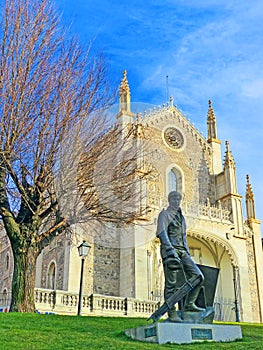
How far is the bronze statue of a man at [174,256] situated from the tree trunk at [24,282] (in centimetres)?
551

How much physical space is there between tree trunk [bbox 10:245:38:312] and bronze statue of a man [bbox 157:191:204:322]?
5.51 metres

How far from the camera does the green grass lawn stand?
798 cm

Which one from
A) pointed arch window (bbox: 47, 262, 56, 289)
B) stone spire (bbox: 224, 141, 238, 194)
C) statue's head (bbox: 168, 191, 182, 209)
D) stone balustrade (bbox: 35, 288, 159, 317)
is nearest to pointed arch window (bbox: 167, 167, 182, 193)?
stone spire (bbox: 224, 141, 238, 194)

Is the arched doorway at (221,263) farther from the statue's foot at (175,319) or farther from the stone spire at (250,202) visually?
the statue's foot at (175,319)

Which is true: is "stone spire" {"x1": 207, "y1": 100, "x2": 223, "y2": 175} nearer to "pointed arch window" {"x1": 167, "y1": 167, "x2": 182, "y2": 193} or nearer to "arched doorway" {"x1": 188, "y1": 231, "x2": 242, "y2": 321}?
"pointed arch window" {"x1": 167, "y1": 167, "x2": 182, "y2": 193}

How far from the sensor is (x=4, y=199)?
1428cm

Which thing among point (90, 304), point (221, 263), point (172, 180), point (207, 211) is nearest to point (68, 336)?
point (90, 304)

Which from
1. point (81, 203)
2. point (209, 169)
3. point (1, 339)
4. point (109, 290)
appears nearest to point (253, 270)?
point (209, 169)

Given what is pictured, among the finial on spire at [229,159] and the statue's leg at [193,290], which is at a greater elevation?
the finial on spire at [229,159]

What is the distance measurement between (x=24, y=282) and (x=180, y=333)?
623 cm

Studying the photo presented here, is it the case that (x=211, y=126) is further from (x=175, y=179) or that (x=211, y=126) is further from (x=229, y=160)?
(x=175, y=179)

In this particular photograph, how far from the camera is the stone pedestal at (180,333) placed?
8578 millimetres

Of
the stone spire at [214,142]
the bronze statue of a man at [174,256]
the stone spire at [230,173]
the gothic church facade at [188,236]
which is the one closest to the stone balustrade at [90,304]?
the gothic church facade at [188,236]

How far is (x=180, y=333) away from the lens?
8.70 m
